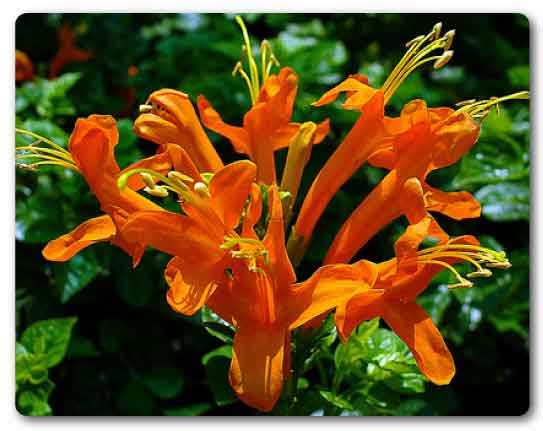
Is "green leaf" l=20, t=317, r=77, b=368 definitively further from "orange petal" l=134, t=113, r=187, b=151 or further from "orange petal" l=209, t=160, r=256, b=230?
"orange petal" l=209, t=160, r=256, b=230

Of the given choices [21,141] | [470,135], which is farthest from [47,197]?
[470,135]

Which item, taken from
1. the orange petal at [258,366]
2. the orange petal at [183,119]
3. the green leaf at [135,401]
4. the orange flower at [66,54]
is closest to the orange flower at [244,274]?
the orange petal at [258,366]

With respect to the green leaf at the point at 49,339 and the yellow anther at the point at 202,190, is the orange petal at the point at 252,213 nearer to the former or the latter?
the yellow anther at the point at 202,190

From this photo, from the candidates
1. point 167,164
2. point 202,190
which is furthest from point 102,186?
point 202,190

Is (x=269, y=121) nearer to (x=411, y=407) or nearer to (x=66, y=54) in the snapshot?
(x=411, y=407)

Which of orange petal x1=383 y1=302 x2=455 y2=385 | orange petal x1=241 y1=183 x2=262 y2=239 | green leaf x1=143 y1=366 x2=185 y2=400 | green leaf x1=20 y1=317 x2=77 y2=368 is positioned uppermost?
orange petal x1=241 y1=183 x2=262 y2=239

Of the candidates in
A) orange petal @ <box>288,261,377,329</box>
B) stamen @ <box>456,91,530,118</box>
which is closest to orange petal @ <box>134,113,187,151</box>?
orange petal @ <box>288,261,377,329</box>

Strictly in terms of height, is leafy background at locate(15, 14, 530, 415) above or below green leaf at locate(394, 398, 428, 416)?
above
